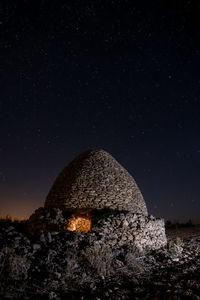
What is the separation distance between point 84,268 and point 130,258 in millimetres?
2093

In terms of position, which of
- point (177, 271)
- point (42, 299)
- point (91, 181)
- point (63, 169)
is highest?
point (63, 169)

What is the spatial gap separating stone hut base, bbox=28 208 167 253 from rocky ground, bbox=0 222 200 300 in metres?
1.23

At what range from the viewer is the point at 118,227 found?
347 inches

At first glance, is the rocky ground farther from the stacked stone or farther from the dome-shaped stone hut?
the dome-shaped stone hut

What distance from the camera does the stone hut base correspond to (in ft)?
27.8

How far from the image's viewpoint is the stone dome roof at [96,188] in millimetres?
10859

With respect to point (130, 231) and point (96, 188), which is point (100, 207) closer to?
point (96, 188)

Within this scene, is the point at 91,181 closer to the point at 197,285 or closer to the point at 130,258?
the point at 130,258

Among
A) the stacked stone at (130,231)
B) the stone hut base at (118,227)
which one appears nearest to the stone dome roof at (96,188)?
the stone hut base at (118,227)

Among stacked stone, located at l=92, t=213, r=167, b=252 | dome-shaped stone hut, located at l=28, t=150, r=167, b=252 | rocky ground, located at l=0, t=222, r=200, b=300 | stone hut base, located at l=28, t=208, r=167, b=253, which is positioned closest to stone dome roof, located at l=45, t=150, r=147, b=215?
dome-shaped stone hut, located at l=28, t=150, r=167, b=252

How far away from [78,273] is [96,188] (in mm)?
6225

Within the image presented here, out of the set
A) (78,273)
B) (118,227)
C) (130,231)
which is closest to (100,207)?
(118,227)

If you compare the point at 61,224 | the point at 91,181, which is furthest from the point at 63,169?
the point at 61,224

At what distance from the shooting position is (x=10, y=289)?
3.82m
